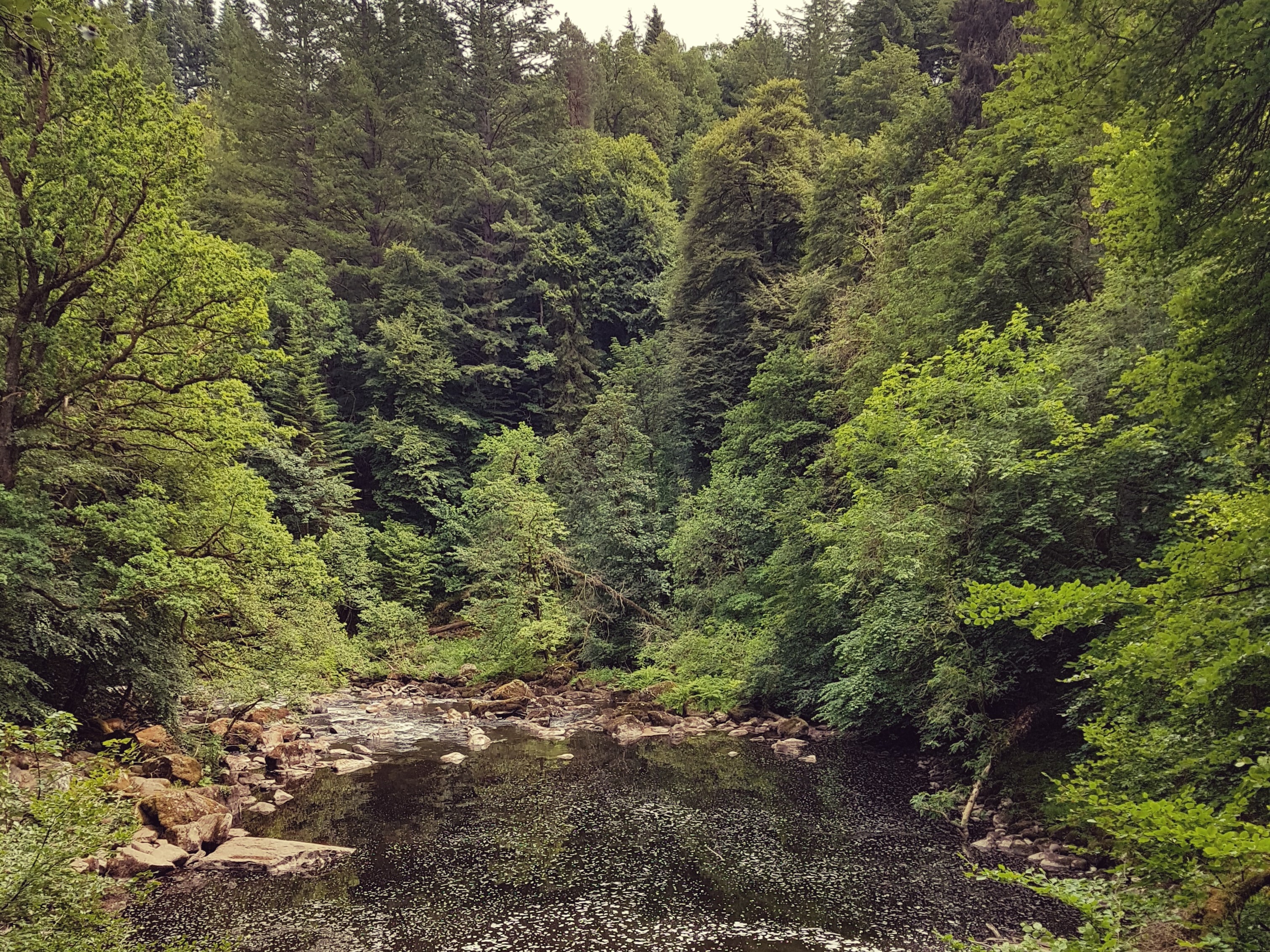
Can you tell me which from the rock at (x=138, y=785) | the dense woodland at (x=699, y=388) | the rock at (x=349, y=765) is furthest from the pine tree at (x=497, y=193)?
the rock at (x=138, y=785)

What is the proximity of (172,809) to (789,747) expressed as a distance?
14424 mm

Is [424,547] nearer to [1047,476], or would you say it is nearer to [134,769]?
[134,769]

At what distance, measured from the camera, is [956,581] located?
14.0 metres

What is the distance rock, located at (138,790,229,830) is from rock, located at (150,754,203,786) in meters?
1.35

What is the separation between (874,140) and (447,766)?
27801 millimetres

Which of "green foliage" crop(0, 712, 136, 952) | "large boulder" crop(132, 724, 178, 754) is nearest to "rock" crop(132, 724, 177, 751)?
"large boulder" crop(132, 724, 178, 754)

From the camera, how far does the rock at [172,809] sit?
12.3 metres

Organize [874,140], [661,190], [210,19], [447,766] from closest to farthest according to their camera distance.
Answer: [447,766]
[874,140]
[661,190]
[210,19]

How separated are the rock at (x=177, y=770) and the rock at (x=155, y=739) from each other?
0.52m

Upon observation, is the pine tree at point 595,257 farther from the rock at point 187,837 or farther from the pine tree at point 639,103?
the rock at point 187,837

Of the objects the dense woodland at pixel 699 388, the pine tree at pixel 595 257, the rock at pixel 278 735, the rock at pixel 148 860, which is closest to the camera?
the dense woodland at pixel 699 388

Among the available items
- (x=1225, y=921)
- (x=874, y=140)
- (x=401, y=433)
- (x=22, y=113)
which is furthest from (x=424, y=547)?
(x=1225, y=921)

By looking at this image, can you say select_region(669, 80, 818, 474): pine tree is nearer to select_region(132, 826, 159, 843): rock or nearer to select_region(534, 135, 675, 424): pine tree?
select_region(534, 135, 675, 424): pine tree

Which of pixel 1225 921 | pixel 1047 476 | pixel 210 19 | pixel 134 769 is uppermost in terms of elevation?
pixel 210 19
